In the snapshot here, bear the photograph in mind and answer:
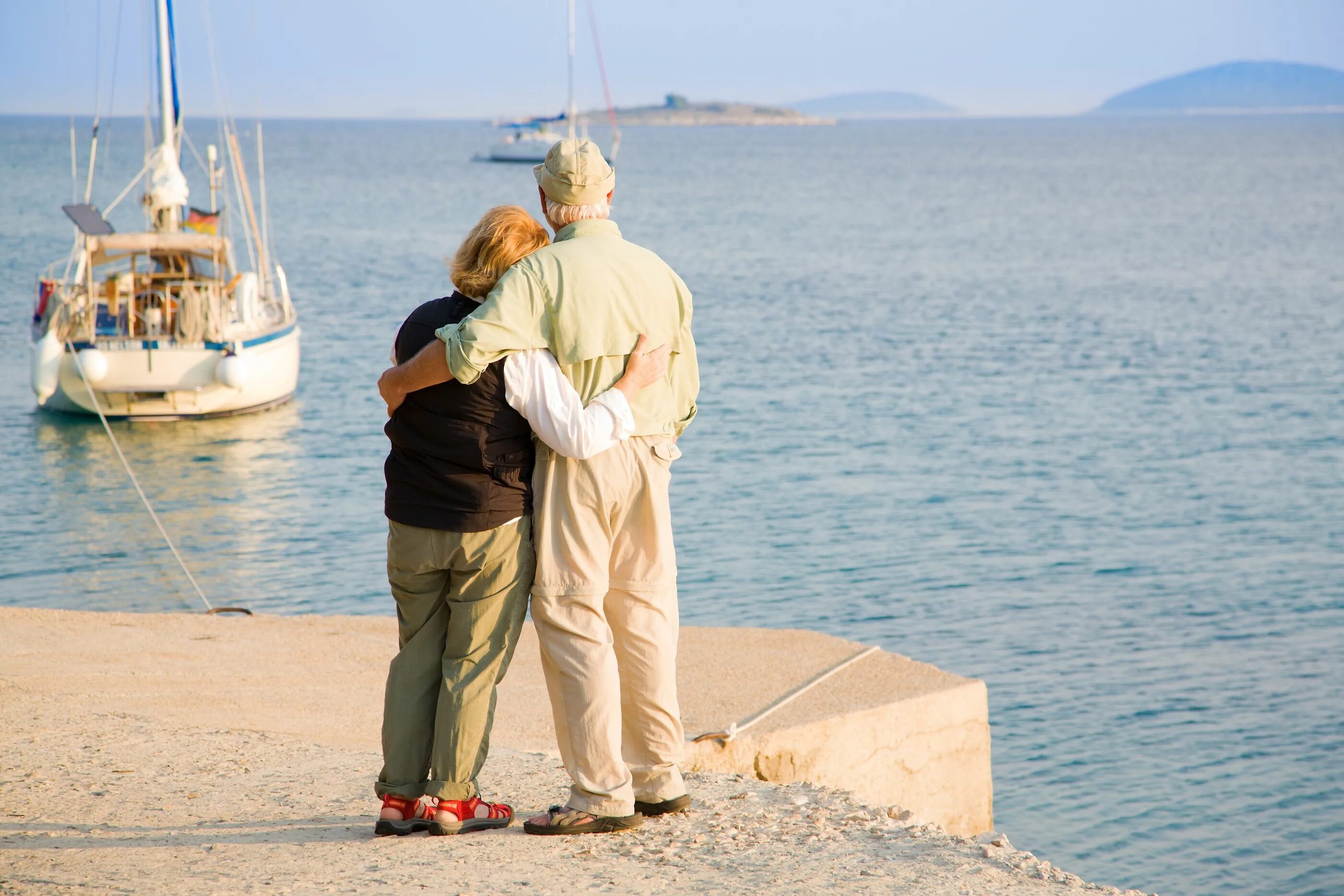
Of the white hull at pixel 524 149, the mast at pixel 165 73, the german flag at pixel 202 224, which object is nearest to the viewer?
the german flag at pixel 202 224

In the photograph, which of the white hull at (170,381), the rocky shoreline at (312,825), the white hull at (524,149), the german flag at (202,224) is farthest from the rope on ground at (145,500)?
the white hull at (524,149)

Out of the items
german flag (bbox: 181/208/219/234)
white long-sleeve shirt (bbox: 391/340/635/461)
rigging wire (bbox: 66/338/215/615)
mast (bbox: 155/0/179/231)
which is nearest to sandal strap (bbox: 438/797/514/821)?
white long-sleeve shirt (bbox: 391/340/635/461)

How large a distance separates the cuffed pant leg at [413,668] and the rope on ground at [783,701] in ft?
5.28

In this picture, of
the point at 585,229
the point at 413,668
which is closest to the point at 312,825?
the point at 413,668

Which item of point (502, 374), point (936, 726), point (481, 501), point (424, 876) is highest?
point (502, 374)

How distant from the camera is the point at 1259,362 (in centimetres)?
2492

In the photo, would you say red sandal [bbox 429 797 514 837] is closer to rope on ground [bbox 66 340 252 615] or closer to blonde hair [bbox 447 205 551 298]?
blonde hair [bbox 447 205 551 298]

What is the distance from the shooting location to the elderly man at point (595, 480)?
141 inches

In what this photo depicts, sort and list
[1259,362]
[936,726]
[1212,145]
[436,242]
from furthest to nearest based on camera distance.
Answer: [1212,145] → [436,242] → [1259,362] → [936,726]

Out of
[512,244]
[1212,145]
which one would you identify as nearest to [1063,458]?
[512,244]

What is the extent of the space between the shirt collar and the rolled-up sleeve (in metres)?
0.21

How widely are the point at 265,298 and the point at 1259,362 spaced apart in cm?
1706

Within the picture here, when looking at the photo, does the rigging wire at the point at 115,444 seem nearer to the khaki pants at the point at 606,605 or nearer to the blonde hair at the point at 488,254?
the khaki pants at the point at 606,605

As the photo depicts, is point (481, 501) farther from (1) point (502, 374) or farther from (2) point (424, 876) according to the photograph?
(2) point (424, 876)
